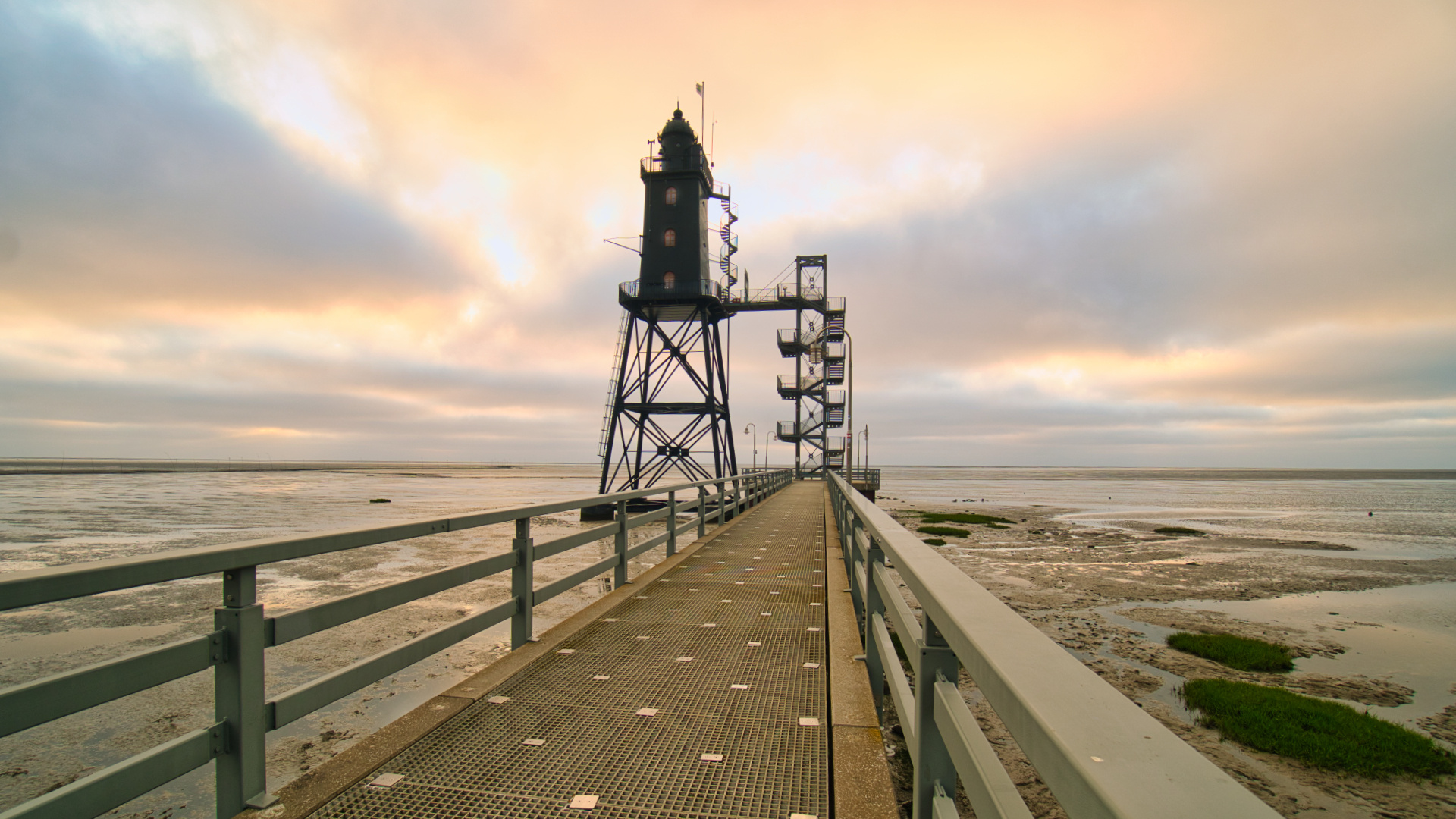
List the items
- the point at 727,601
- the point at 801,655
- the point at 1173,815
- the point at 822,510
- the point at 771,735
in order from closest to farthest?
the point at 1173,815
the point at 771,735
the point at 801,655
the point at 727,601
the point at 822,510

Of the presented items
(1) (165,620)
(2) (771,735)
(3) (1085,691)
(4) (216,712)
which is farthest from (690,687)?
(1) (165,620)

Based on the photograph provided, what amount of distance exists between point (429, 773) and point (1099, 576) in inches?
627

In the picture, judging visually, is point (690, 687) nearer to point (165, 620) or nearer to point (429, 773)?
point (429, 773)

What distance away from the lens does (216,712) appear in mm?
2803

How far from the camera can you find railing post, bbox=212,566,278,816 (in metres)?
2.82

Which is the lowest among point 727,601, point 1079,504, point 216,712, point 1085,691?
Answer: point 1079,504

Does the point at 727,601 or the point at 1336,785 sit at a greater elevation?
the point at 727,601

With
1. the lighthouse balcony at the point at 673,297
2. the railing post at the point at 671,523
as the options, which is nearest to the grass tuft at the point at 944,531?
the lighthouse balcony at the point at 673,297

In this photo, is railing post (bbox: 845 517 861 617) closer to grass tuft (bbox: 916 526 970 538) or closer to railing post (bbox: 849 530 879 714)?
railing post (bbox: 849 530 879 714)

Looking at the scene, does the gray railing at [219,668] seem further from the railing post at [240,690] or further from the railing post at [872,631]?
the railing post at [872,631]

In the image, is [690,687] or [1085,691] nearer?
[1085,691]

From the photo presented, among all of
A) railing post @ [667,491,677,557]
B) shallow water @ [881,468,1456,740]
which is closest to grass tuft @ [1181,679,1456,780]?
shallow water @ [881,468,1456,740]

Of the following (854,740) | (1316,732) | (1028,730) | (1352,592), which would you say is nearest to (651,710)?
(854,740)

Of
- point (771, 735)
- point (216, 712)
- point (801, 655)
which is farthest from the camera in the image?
point (801, 655)
